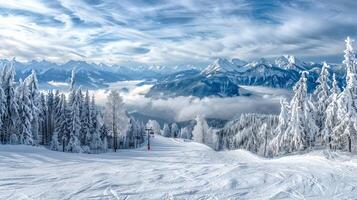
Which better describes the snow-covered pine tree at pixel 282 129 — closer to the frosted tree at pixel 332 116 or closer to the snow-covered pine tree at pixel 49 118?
the frosted tree at pixel 332 116

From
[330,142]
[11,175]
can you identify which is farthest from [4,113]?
[330,142]

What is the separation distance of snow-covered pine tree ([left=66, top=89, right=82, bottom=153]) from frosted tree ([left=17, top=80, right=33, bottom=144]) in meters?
6.04

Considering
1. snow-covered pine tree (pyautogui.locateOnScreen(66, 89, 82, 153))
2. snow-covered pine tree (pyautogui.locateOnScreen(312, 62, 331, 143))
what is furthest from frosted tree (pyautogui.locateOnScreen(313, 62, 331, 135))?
snow-covered pine tree (pyautogui.locateOnScreen(66, 89, 82, 153))

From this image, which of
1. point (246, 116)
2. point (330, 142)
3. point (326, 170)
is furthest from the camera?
point (246, 116)

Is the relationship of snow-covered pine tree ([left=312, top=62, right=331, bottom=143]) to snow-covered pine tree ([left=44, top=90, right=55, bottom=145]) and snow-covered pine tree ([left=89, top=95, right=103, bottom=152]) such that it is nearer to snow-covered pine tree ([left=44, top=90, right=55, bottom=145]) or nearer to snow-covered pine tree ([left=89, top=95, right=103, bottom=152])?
snow-covered pine tree ([left=89, top=95, right=103, bottom=152])

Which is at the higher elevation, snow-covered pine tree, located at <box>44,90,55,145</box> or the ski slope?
snow-covered pine tree, located at <box>44,90,55,145</box>

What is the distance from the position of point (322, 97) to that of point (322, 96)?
0.82ft

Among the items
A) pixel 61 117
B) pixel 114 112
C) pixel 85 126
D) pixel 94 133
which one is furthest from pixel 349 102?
pixel 94 133

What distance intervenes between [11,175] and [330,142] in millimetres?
39867

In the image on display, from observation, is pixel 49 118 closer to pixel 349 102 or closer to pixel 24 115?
pixel 24 115

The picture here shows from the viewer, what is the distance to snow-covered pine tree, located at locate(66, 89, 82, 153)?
200ft

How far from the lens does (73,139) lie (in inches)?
2459

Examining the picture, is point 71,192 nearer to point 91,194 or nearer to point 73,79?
point 91,194

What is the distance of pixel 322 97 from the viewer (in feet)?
186
